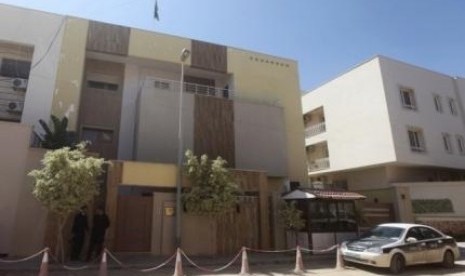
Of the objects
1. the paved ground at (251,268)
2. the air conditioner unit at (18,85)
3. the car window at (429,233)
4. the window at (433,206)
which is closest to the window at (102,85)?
the air conditioner unit at (18,85)

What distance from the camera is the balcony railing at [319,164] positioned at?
2865 centimetres

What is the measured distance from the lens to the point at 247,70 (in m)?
23.5

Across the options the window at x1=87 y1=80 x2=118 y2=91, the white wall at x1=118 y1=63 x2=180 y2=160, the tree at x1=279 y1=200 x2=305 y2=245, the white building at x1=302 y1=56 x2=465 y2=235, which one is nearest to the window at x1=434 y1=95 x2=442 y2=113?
the white building at x1=302 y1=56 x2=465 y2=235

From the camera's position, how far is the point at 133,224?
15.0m

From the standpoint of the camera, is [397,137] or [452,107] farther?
[452,107]

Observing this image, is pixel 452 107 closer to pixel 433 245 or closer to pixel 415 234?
pixel 433 245

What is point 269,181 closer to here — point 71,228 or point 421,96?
point 71,228

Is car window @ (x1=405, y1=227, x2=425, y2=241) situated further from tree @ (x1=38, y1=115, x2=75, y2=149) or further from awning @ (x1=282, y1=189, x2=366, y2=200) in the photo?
tree @ (x1=38, y1=115, x2=75, y2=149)

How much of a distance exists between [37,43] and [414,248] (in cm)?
1990

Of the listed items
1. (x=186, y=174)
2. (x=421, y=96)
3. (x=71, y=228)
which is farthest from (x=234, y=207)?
(x=421, y=96)

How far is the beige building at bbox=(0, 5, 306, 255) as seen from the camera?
50.3 ft

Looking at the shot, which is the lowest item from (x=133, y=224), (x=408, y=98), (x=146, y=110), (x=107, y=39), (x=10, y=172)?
(x=133, y=224)

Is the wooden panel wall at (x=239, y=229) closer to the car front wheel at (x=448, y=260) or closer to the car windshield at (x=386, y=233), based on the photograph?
the car windshield at (x=386, y=233)

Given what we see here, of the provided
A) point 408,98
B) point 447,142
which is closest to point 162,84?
point 408,98
